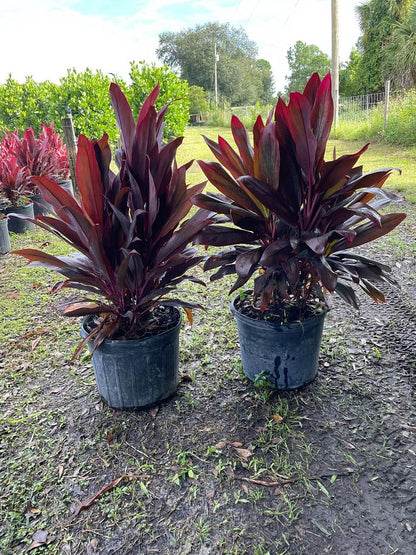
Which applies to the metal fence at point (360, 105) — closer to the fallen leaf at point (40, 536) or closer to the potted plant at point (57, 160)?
the potted plant at point (57, 160)

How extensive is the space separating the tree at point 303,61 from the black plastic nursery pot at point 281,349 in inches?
2047

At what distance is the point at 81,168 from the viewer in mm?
1598

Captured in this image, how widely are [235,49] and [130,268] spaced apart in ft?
154

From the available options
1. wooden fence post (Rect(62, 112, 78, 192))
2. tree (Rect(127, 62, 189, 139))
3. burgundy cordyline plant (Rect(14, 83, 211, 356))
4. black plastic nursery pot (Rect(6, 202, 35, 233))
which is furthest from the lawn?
tree (Rect(127, 62, 189, 139))

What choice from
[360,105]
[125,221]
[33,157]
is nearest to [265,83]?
[360,105]

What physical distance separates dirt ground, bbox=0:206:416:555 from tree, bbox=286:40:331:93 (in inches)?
2046

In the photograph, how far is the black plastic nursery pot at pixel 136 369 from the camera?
1777 millimetres

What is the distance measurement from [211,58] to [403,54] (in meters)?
25.6

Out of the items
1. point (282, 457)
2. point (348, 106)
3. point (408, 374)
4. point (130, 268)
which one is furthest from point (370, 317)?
point (348, 106)

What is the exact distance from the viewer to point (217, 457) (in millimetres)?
1654

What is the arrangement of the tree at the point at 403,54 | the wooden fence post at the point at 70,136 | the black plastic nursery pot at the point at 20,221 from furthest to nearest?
the tree at the point at 403,54 → the wooden fence post at the point at 70,136 → the black plastic nursery pot at the point at 20,221

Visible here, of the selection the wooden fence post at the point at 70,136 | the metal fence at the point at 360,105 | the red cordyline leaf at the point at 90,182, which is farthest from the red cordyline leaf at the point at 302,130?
the metal fence at the point at 360,105

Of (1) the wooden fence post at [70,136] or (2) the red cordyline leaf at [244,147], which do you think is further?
(1) the wooden fence post at [70,136]

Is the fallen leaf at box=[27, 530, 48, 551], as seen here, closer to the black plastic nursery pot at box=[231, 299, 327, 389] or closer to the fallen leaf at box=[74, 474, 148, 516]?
the fallen leaf at box=[74, 474, 148, 516]
